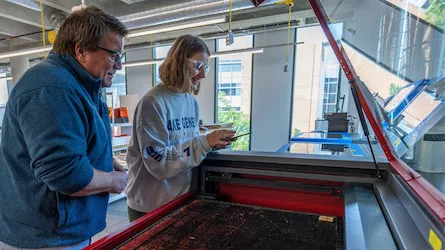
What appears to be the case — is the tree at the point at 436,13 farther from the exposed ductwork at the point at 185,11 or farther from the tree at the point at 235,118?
the tree at the point at 235,118

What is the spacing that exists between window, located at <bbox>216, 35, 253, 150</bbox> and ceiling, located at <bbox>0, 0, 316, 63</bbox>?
1.77 feet

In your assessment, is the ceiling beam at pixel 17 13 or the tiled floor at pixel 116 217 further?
the ceiling beam at pixel 17 13

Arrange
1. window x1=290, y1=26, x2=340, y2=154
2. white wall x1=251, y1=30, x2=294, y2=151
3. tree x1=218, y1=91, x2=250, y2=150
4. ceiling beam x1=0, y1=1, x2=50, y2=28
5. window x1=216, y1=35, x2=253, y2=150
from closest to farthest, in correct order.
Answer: ceiling beam x1=0, y1=1, x2=50, y2=28
window x1=290, y1=26, x2=340, y2=154
white wall x1=251, y1=30, x2=294, y2=151
window x1=216, y1=35, x2=253, y2=150
tree x1=218, y1=91, x2=250, y2=150

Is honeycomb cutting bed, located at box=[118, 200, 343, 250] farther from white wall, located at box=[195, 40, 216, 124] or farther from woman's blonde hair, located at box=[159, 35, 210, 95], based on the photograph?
white wall, located at box=[195, 40, 216, 124]

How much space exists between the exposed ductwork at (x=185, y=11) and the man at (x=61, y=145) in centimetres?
293

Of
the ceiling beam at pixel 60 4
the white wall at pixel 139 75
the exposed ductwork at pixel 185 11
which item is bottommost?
the white wall at pixel 139 75

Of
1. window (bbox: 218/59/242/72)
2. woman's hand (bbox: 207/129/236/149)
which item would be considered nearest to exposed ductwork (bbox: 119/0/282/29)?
window (bbox: 218/59/242/72)

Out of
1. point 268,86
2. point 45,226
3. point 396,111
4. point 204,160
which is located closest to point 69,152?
point 45,226

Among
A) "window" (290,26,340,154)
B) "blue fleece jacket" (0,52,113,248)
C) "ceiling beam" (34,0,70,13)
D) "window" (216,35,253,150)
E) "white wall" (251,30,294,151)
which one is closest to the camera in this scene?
"blue fleece jacket" (0,52,113,248)

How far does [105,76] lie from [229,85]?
18.4 ft

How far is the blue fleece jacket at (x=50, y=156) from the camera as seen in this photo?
0.63m

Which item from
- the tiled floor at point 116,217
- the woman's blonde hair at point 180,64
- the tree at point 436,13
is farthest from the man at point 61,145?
the tiled floor at point 116,217

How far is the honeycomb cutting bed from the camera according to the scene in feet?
2.14

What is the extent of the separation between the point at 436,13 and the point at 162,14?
3.78 m
